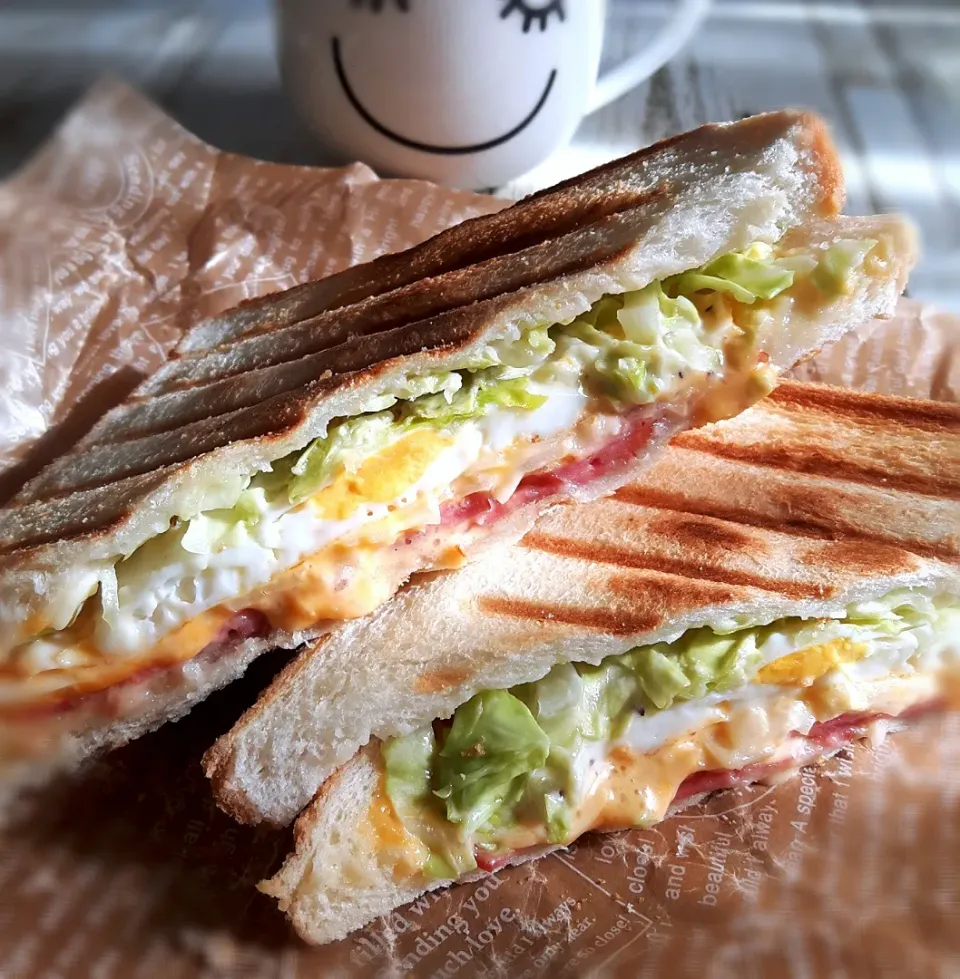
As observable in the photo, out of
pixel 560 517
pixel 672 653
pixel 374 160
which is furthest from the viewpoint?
pixel 374 160

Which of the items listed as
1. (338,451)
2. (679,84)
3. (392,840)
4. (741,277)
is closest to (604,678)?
(392,840)

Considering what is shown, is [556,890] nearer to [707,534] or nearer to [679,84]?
[707,534]

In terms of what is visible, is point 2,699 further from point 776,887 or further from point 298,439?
point 776,887

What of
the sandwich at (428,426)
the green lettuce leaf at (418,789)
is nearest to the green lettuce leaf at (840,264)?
the sandwich at (428,426)

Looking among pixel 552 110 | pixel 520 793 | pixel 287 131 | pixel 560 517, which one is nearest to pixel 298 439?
pixel 560 517

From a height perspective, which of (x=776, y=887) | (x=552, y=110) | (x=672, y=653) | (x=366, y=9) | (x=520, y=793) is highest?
(x=366, y=9)

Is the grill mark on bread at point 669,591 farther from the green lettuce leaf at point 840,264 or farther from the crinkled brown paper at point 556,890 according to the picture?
the green lettuce leaf at point 840,264

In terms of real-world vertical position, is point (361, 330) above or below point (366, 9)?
below
